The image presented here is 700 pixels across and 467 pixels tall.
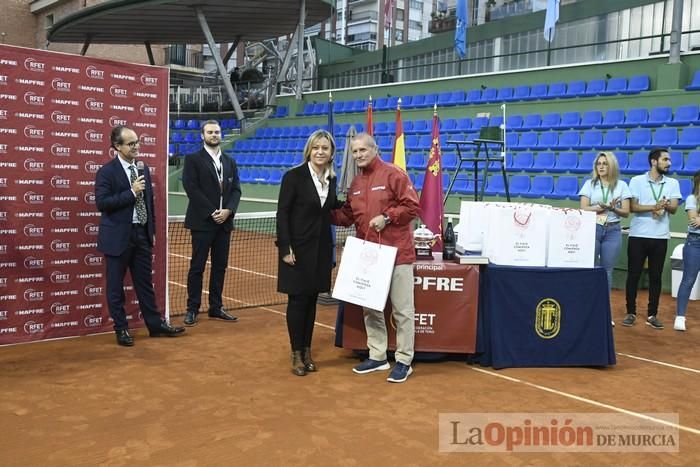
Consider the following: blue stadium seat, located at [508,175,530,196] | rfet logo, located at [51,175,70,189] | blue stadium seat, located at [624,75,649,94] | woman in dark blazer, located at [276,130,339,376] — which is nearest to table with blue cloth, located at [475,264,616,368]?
woman in dark blazer, located at [276,130,339,376]

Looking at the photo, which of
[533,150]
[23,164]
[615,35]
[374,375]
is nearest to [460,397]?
[374,375]

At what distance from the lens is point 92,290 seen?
5266 mm

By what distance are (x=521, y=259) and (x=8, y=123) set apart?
4351mm

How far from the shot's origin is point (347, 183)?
6.38m

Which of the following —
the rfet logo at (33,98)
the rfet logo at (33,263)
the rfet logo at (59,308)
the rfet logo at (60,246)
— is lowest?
the rfet logo at (59,308)

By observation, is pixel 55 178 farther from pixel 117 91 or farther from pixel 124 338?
pixel 124 338

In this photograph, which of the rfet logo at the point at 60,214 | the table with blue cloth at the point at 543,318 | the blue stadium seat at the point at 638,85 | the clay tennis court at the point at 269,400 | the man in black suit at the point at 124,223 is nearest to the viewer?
the clay tennis court at the point at 269,400

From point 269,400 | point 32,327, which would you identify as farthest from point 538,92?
point 32,327

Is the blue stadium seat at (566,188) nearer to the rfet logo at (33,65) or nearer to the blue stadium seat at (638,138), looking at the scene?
the blue stadium seat at (638,138)

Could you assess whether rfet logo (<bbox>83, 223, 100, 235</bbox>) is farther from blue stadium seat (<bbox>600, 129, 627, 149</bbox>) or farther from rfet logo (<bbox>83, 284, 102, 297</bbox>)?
blue stadium seat (<bbox>600, 129, 627, 149</bbox>)

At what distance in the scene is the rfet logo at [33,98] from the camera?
15.9 ft

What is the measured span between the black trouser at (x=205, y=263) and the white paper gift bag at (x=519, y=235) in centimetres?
272

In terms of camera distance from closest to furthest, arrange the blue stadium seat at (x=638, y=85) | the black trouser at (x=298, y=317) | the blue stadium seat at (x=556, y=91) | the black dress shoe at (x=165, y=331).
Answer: the black trouser at (x=298, y=317) → the black dress shoe at (x=165, y=331) → the blue stadium seat at (x=638, y=85) → the blue stadium seat at (x=556, y=91)

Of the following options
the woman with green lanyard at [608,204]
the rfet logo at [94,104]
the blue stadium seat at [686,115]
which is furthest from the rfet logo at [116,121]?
the blue stadium seat at [686,115]
